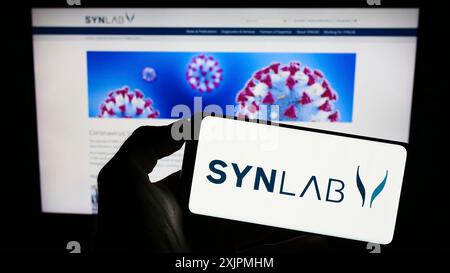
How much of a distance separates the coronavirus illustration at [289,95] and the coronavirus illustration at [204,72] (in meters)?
0.06

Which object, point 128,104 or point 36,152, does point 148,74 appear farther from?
point 36,152

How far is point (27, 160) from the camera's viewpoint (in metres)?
0.74

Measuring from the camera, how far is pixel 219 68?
651 millimetres

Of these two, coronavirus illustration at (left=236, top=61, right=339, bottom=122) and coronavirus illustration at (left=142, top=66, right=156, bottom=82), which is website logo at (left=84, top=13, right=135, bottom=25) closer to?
coronavirus illustration at (left=142, top=66, right=156, bottom=82)

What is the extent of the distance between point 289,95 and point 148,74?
29 cm

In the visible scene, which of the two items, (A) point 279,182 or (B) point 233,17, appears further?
(B) point 233,17

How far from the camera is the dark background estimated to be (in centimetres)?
69

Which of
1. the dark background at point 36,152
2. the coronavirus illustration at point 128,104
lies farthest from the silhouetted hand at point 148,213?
the dark background at point 36,152

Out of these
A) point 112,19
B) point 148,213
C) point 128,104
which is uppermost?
point 112,19

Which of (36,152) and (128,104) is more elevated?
(128,104)

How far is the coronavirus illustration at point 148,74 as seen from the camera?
654mm

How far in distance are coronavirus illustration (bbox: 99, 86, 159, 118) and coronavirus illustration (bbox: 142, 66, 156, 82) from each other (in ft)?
0.10

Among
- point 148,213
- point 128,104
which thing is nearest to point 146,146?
point 148,213
